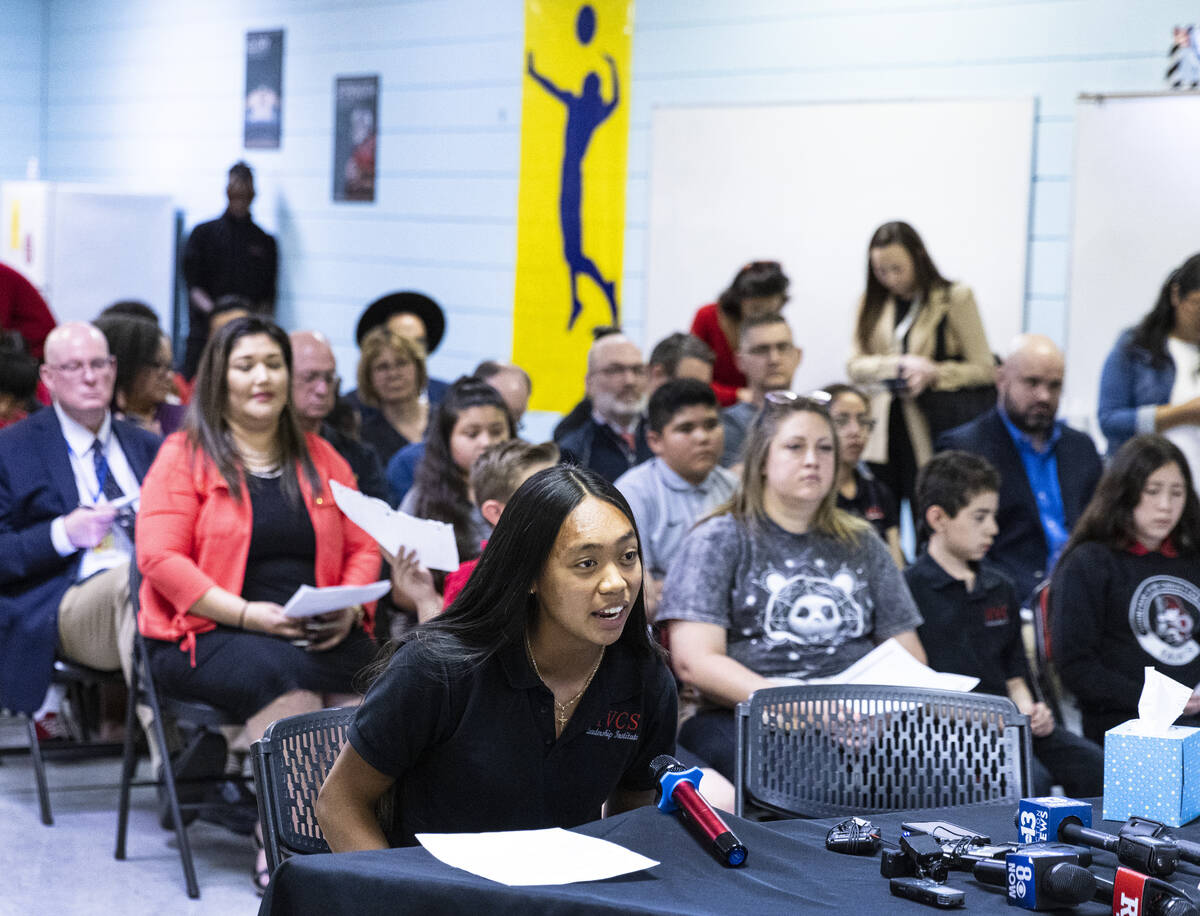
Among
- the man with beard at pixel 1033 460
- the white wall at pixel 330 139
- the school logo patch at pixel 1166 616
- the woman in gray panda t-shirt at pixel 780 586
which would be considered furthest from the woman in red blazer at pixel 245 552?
the white wall at pixel 330 139

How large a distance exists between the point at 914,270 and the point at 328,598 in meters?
2.65

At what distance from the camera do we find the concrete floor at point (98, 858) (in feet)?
10.7

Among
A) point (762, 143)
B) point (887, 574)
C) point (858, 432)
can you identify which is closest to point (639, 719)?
point (887, 574)

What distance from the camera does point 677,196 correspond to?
655 cm

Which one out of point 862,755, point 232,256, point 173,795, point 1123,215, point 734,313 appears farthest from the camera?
point 232,256

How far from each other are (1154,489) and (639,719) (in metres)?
2.07

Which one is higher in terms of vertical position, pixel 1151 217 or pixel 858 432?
pixel 1151 217

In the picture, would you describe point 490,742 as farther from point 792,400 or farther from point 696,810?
point 792,400

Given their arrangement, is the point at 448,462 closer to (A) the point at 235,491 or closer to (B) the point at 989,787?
(A) the point at 235,491

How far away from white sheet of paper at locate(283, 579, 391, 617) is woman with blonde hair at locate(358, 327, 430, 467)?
1714 millimetres

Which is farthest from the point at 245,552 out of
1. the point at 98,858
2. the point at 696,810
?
the point at 696,810

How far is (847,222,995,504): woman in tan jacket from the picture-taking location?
5027mm

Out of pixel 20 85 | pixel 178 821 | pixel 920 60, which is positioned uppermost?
pixel 20 85

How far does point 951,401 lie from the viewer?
5.04m
